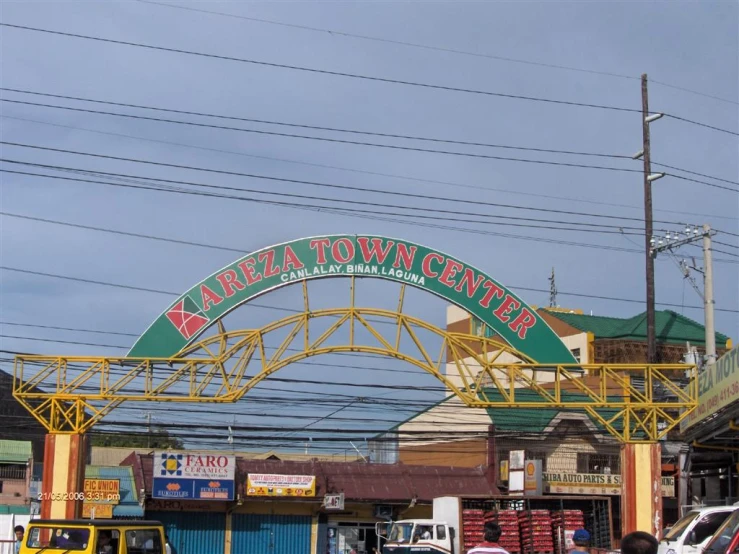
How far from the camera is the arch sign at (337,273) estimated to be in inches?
968

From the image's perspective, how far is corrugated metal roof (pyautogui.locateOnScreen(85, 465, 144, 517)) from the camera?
117ft

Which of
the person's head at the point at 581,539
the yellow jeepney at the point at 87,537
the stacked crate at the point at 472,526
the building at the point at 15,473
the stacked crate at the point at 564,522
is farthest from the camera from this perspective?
the building at the point at 15,473

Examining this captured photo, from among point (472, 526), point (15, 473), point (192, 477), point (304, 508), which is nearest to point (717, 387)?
point (472, 526)

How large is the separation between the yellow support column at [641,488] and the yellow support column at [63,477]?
13.6 m

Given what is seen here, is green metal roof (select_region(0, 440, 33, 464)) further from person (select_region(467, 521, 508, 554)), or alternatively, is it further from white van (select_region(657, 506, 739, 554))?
person (select_region(467, 521, 508, 554))

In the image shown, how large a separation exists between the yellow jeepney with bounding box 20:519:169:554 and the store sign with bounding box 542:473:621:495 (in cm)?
2761

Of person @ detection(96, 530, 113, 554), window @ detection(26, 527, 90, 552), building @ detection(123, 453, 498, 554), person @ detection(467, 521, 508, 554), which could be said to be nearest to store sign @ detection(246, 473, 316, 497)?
building @ detection(123, 453, 498, 554)

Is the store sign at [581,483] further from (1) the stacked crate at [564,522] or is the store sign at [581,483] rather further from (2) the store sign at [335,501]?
(1) the stacked crate at [564,522]

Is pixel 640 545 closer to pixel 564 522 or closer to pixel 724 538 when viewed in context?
pixel 724 538

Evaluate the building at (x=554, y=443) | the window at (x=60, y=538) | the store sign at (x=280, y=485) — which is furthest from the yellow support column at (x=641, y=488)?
the store sign at (x=280, y=485)

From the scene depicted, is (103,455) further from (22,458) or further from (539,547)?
(539,547)

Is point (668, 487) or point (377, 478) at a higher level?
point (377, 478)

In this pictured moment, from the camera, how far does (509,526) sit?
2869 centimetres

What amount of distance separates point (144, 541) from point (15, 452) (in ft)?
93.2
